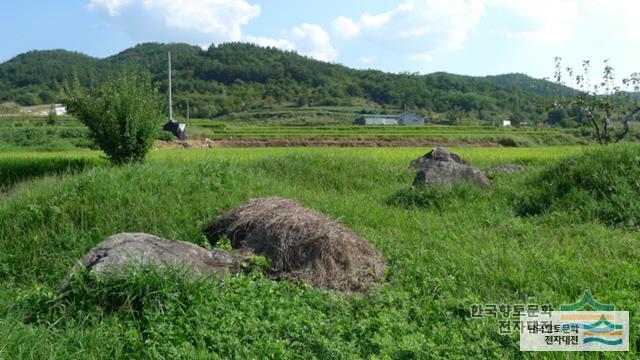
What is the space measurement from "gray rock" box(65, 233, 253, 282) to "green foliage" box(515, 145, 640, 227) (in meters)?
5.64

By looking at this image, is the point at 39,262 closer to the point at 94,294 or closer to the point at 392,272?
the point at 94,294

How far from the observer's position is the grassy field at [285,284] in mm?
3982

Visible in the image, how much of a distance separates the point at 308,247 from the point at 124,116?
896 centimetres

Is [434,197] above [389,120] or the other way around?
the other way around

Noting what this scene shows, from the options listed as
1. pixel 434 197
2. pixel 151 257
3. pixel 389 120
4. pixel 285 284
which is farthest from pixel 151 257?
pixel 389 120

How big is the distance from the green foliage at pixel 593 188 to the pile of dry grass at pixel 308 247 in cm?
415

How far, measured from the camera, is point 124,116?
42.9ft

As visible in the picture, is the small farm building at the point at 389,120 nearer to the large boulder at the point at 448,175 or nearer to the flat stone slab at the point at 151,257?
the large boulder at the point at 448,175

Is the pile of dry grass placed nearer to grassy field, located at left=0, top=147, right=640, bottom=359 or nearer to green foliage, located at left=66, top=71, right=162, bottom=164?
grassy field, located at left=0, top=147, right=640, bottom=359

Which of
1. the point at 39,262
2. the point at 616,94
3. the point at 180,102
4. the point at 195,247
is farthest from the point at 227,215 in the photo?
the point at 180,102

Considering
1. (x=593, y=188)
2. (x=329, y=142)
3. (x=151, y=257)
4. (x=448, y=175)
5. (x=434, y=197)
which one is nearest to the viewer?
(x=151, y=257)

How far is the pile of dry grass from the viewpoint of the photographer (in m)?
5.57

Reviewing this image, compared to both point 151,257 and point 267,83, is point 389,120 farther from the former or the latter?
point 151,257

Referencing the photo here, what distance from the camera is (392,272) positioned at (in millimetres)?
5750
